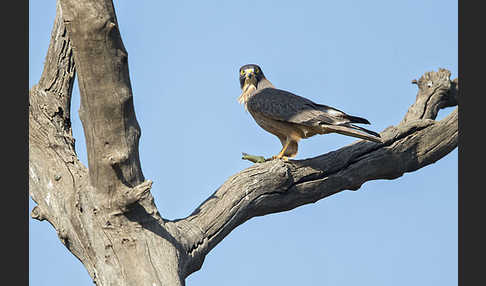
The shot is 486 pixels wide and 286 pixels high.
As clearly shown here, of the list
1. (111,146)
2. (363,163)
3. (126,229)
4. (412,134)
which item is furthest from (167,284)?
(412,134)

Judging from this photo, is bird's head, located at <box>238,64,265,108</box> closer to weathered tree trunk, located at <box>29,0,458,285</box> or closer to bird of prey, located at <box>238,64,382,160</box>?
bird of prey, located at <box>238,64,382,160</box>

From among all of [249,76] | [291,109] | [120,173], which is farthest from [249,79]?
[120,173]

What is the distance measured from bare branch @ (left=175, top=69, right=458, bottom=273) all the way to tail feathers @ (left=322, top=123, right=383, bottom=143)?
0.38 meters

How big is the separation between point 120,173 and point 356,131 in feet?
6.90

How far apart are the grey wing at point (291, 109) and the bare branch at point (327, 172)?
380 mm

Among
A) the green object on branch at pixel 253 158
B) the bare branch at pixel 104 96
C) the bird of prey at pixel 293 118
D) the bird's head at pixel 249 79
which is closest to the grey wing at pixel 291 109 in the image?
the bird of prey at pixel 293 118

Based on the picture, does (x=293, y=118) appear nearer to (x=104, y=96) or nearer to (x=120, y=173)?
(x=120, y=173)

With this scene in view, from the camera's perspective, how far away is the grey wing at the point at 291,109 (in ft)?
17.4

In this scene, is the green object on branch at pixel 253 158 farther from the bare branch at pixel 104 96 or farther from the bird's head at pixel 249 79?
the bare branch at pixel 104 96

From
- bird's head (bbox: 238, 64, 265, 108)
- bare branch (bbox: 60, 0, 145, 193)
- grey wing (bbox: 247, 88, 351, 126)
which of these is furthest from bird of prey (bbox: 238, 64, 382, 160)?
bare branch (bbox: 60, 0, 145, 193)

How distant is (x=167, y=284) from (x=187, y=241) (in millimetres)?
473

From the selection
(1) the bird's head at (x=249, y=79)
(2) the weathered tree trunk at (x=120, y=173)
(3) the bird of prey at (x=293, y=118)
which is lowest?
(2) the weathered tree trunk at (x=120, y=173)

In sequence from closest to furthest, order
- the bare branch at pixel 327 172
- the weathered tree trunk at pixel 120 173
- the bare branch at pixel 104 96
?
the bare branch at pixel 104 96, the weathered tree trunk at pixel 120 173, the bare branch at pixel 327 172

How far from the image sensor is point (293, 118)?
5457 millimetres
